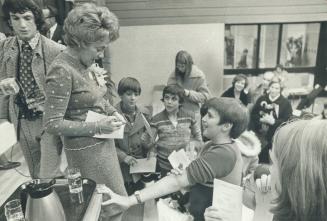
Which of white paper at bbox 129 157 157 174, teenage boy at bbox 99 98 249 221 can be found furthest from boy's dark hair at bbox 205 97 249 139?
white paper at bbox 129 157 157 174

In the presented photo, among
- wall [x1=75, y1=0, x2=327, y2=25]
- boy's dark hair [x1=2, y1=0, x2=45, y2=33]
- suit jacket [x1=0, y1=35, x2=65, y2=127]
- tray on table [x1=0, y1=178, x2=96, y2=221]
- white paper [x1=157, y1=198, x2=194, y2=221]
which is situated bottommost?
white paper [x1=157, y1=198, x2=194, y2=221]

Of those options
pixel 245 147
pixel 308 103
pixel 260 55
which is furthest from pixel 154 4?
pixel 245 147

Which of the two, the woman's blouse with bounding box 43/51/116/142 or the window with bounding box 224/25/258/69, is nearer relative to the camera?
→ the woman's blouse with bounding box 43/51/116/142

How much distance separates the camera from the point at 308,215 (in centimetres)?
100

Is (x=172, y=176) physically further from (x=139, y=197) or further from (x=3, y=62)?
(x=3, y=62)

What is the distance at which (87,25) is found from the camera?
159cm

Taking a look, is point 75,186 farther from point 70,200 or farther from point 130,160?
point 130,160

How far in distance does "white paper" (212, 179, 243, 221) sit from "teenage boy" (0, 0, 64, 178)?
1111 millimetres

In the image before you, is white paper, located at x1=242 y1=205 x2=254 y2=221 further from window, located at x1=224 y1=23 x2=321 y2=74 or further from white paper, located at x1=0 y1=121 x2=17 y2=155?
window, located at x1=224 y1=23 x2=321 y2=74

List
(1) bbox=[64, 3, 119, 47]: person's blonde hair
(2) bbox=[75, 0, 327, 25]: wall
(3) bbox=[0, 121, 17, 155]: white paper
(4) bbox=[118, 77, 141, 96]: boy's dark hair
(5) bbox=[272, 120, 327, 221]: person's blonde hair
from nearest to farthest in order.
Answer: (3) bbox=[0, 121, 17, 155]: white paper, (5) bbox=[272, 120, 327, 221]: person's blonde hair, (1) bbox=[64, 3, 119, 47]: person's blonde hair, (4) bbox=[118, 77, 141, 96]: boy's dark hair, (2) bbox=[75, 0, 327, 25]: wall

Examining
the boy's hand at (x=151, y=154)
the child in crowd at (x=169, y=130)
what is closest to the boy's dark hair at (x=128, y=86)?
the child in crowd at (x=169, y=130)

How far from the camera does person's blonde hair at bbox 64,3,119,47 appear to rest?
159 centimetres

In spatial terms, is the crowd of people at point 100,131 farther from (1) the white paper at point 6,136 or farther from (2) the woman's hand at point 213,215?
(1) the white paper at point 6,136

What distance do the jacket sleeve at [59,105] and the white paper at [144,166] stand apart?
48.1 inches
